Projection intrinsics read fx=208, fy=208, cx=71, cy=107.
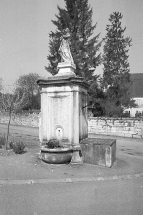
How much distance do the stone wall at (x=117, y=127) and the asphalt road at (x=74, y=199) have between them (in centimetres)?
1095

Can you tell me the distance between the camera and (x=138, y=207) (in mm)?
4023

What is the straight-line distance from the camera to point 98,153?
6.94 metres

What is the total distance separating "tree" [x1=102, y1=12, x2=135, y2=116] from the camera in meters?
22.1

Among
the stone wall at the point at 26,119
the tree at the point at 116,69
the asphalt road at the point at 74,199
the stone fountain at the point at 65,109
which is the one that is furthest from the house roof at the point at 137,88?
the asphalt road at the point at 74,199

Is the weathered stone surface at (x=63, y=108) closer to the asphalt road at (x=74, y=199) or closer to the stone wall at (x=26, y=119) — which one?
the asphalt road at (x=74, y=199)

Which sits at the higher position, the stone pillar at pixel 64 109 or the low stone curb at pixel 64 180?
the stone pillar at pixel 64 109

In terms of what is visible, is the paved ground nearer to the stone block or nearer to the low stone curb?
the low stone curb

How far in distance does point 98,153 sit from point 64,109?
75.6 inches

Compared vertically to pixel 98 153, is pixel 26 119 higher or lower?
higher

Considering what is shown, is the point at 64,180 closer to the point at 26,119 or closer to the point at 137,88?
the point at 26,119

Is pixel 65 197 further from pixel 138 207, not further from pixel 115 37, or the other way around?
pixel 115 37

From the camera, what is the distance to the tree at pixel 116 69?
22125 mm

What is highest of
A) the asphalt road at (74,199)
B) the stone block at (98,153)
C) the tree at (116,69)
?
the tree at (116,69)

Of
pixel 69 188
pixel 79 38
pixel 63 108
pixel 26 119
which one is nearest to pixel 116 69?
pixel 79 38
